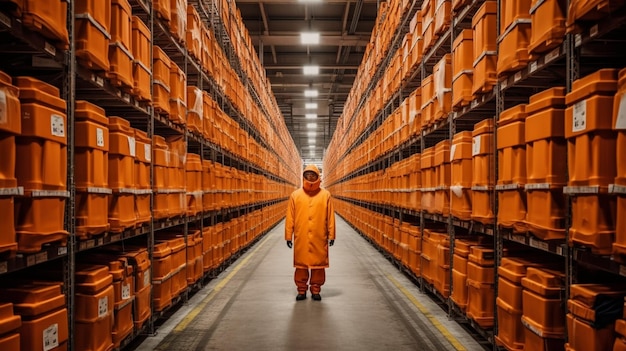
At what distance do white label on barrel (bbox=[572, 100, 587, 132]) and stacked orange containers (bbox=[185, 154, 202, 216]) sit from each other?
211 inches

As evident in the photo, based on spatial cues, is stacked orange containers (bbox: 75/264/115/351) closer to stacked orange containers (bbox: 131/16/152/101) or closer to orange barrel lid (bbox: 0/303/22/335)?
orange barrel lid (bbox: 0/303/22/335)

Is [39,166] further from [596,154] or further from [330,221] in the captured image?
[330,221]

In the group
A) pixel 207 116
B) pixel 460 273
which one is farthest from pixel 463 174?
pixel 207 116

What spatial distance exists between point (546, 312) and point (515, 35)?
2.23m

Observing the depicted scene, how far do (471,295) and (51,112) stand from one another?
14.2 feet

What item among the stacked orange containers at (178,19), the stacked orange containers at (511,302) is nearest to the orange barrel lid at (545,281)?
the stacked orange containers at (511,302)

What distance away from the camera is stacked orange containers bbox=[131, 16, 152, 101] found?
506cm

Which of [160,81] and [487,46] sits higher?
[487,46]

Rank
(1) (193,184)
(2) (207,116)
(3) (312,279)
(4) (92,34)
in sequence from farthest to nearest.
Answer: (2) (207,116) < (3) (312,279) < (1) (193,184) < (4) (92,34)

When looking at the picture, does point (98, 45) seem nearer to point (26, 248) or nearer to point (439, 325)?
point (26, 248)

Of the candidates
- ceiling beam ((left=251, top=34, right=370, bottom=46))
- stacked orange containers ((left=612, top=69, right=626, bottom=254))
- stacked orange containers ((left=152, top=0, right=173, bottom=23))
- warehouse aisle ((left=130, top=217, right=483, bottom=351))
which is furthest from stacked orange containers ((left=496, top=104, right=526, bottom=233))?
ceiling beam ((left=251, top=34, right=370, bottom=46))

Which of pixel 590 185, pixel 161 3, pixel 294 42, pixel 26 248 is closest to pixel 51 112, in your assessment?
pixel 26 248

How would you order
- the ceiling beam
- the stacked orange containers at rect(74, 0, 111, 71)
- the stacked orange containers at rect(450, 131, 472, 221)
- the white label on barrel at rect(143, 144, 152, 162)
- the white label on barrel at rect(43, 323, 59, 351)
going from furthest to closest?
the ceiling beam < the stacked orange containers at rect(450, 131, 472, 221) < the white label on barrel at rect(143, 144, 152, 162) < the stacked orange containers at rect(74, 0, 111, 71) < the white label on barrel at rect(43, 323, 59, 351)

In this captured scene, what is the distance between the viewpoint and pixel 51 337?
3395 millimetres
